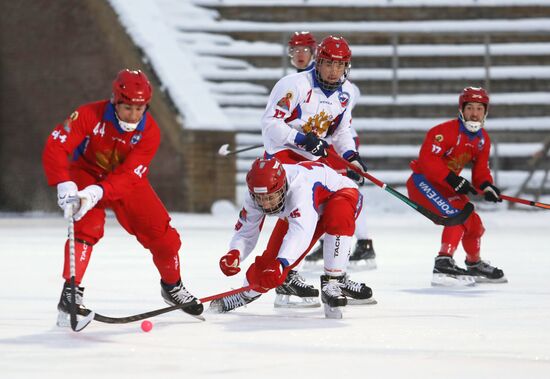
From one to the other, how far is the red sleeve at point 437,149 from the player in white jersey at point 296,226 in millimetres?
1310

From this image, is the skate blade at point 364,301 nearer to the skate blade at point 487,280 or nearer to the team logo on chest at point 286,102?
the team logo on chest at point 286,102

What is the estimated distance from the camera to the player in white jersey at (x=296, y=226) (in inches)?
201

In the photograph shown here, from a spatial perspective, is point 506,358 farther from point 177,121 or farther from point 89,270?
point 177,121

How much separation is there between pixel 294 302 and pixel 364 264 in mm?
2041

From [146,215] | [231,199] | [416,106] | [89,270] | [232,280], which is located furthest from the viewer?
[416,106]

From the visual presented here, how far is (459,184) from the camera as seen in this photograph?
22.1 feet

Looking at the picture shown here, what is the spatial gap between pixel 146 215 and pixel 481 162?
2672mm

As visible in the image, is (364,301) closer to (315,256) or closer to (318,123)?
(318,123)

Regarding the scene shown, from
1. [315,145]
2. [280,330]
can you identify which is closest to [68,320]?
[280,330]

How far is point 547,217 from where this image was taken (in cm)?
1248

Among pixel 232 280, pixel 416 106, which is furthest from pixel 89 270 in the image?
pixel 416 106

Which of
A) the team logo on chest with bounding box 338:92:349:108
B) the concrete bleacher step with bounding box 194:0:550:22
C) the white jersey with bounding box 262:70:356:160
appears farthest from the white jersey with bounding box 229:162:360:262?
the concrete bleacher step with bounding box 194:0:550:22

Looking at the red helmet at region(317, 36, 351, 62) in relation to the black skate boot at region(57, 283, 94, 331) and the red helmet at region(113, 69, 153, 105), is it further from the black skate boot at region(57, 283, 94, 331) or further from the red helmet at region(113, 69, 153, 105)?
the black skate boot at region(57, 283, 94, 331)

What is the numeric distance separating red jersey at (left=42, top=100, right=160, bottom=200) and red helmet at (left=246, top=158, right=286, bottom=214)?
1.51ft
